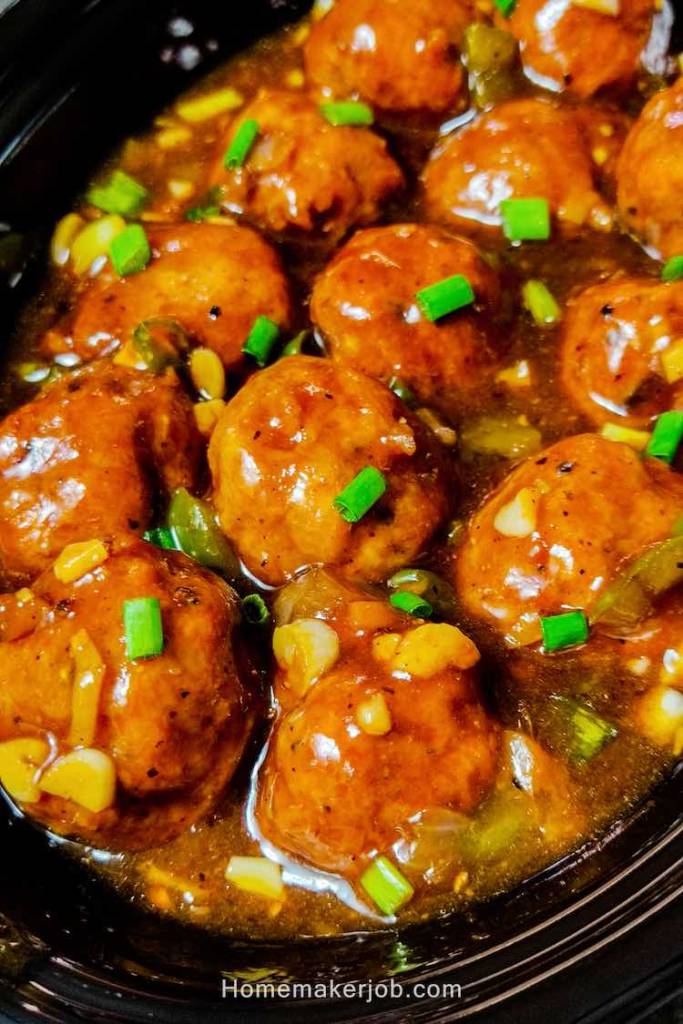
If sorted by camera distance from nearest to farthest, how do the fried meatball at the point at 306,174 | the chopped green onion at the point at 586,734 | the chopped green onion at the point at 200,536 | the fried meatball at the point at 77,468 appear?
the chopped green onion at the point at 586,734 < the fried meatball at the point at 77,468 < the chopped green onion at the point at 200,536 < the fried meatball at the point at 306,174

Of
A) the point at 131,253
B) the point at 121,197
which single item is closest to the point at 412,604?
the point at 131,253

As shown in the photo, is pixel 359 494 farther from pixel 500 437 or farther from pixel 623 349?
pixel 623 349

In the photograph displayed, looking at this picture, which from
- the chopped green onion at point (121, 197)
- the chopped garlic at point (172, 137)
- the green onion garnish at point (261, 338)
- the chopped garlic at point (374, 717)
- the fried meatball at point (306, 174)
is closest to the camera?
the chopped garlic at point (374, 717)

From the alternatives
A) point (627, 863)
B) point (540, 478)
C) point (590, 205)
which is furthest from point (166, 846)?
point (590, 205)

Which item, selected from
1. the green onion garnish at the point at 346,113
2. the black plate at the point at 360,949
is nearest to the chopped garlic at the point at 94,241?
the black plate at the point at 360,949

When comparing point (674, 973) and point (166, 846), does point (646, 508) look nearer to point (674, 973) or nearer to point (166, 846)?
point (674, 973)

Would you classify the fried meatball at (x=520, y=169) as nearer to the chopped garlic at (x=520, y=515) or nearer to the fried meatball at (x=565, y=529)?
the fried meatball at (x=565, y=529)
